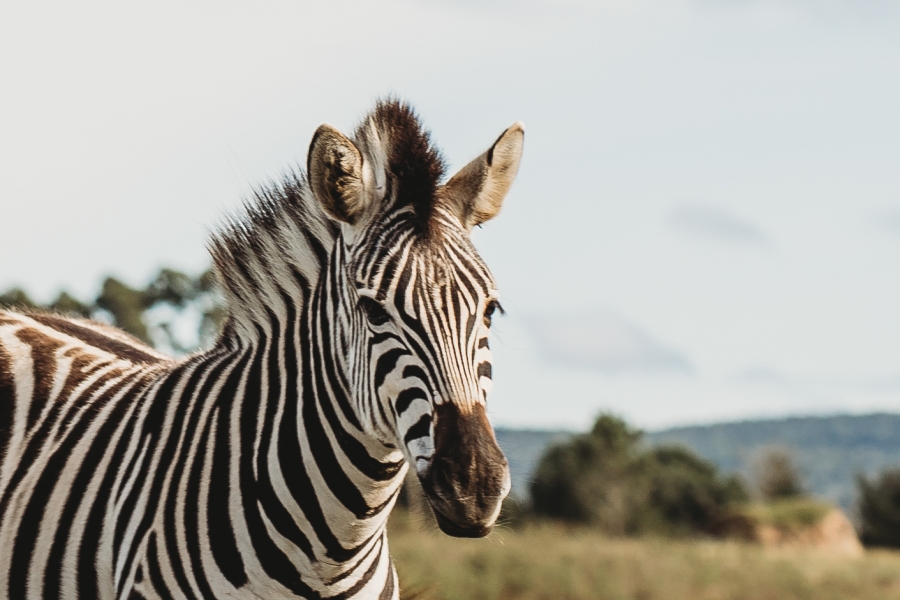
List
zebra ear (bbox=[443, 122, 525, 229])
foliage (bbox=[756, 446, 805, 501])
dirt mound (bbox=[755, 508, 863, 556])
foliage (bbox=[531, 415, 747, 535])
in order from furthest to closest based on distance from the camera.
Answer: foliage (bbox=[756, 446, 805, 501]) → foliage (bbox=[531, 415, 747, 535]) → dirt mound (bbox=[755, 508, 863, 556]) → zebra ear (bbox=[443, 122, 525, 229])

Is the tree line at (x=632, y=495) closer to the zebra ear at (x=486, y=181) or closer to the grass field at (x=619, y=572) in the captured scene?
the grass field at (x=619, y=572)

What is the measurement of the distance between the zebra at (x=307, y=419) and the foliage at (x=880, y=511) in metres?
54.4

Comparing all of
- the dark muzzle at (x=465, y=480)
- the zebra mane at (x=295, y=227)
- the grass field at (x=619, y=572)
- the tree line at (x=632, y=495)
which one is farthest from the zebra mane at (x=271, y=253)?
the tree line at (x=632, y=495)

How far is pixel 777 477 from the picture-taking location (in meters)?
65.1

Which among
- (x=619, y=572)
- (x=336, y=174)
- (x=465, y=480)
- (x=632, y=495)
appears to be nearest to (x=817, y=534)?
(x=632, y=495)

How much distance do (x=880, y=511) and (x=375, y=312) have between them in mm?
55610

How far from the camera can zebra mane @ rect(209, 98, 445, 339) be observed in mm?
3928

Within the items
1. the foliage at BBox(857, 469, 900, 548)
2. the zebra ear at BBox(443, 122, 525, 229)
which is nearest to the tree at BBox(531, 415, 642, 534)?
the foliage at BBox(857, 469, 900, 548)

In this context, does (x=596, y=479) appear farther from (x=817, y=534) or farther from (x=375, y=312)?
(x=375, y=312)

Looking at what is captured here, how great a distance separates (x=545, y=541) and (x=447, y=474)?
25.6 m

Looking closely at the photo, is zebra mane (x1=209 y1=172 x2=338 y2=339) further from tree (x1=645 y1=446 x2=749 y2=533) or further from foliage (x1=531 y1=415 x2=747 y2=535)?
tree (x1=645 y1=446 x2=749 y2=533)

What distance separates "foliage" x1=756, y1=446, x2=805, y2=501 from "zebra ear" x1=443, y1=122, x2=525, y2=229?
64554 mm

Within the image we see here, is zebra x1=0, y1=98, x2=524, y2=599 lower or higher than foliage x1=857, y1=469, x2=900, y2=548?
higher

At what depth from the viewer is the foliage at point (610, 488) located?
5012 centimetres
